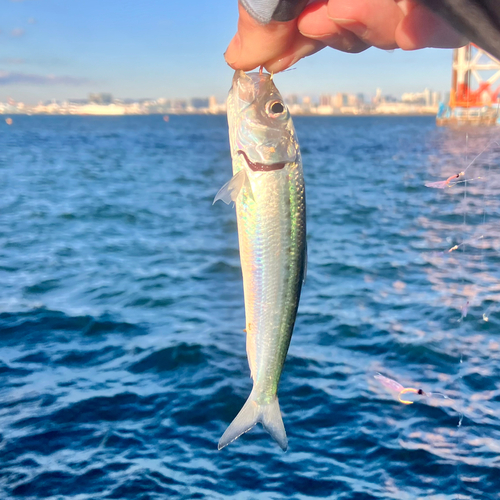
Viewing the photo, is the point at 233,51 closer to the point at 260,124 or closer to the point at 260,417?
the point at 260,124

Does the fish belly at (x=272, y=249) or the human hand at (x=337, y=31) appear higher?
the human hand at (x=337, y=31)

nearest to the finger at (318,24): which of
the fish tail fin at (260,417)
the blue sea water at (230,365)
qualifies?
the fish tail fin at (260,417)

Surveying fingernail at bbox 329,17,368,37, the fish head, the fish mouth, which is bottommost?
the fish mouth

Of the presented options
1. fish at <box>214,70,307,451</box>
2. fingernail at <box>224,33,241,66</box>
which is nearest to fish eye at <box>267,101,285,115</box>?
fish at <box>214,70,307,451</box>

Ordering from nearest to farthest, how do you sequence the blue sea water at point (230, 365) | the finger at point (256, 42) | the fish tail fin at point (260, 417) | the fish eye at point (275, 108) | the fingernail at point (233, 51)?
the finger at point (256, 42) < the fingernail at point (233, 51) < the fish eye at point (275, 108) < the fish tail fin at point (260, 417) < the blue sea water at point (230, 365)

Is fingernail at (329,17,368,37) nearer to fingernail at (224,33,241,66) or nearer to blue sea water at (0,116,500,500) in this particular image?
fingernail at (224,33,241,66)

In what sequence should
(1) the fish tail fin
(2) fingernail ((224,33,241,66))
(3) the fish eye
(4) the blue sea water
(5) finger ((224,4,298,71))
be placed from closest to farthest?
(5) finger ((224,4,298,71)) → (2) fingernail ((224,33,241,66)) → (3) the fish eye → (1) the fish tail fin → (4) the blue sea water

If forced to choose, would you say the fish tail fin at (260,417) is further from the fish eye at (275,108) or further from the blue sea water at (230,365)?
the blue sea water at (230,365)

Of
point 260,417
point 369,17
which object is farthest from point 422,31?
point 260,417
